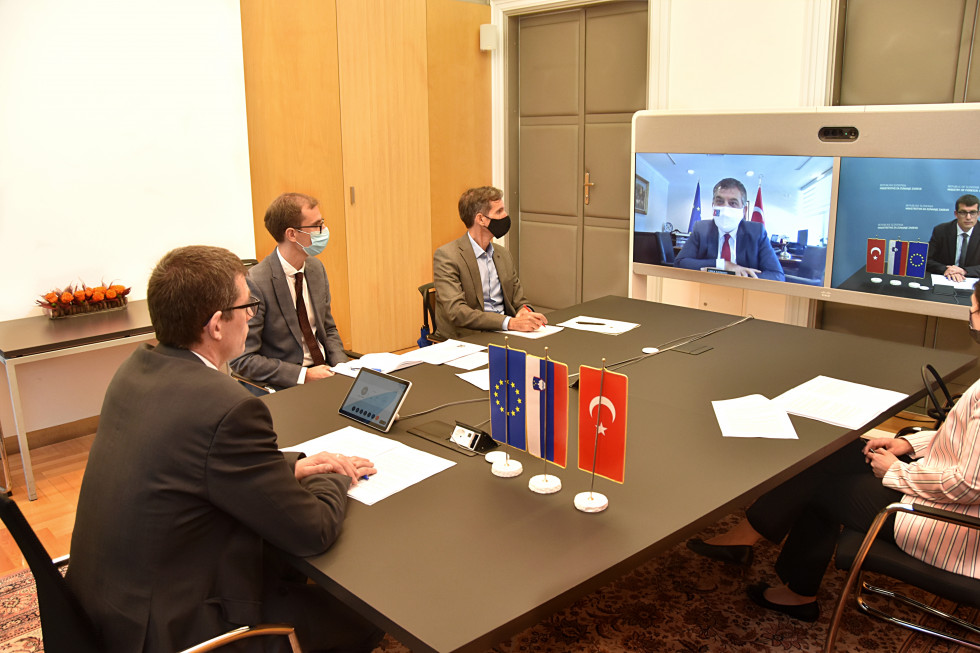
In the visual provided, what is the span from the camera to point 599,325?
149 inches

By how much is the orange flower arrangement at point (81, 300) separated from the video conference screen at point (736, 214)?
3301 millimetres

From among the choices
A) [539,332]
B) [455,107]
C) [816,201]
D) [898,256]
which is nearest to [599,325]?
[539,332]

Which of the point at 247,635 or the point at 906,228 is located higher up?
the point at 906,228

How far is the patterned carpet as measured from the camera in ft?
8.61

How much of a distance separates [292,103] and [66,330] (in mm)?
2181

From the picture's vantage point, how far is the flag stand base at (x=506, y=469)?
2.15m

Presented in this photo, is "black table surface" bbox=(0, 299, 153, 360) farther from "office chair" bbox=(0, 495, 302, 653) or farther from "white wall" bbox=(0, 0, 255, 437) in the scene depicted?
"office chair" bbox=(0, 495, 302, 653)

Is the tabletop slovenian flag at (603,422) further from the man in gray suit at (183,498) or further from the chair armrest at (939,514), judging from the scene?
the chair armrest at (939,514)

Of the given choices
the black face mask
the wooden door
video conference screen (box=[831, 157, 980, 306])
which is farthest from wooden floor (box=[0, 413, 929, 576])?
the wooden door

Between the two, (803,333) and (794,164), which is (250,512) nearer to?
(803,333)

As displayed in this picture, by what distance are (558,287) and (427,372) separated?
149 inches

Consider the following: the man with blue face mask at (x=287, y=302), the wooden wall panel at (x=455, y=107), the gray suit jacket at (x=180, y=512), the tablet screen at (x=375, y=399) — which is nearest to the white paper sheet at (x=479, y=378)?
the tablet screen at (x=375, y=399)

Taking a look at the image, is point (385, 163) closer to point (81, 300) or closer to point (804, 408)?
point (81, 300)

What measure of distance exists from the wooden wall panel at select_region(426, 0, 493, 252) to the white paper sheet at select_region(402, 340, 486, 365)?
10.2ft
